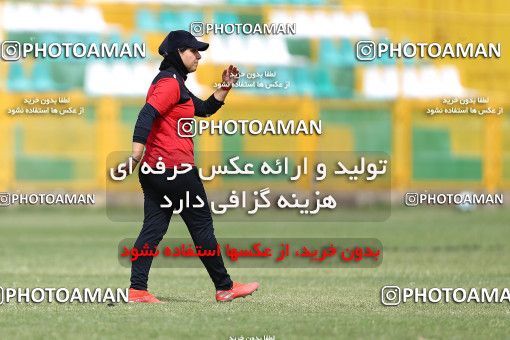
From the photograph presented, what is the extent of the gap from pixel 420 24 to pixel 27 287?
22329 millimetres

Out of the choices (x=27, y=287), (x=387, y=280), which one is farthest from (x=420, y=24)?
(x=27, y=287)

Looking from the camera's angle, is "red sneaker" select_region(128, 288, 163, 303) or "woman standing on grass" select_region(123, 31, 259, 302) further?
"red sneaker" select_region(128, 288, 163, 303)

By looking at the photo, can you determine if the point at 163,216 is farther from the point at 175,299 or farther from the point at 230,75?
the point at 230,75

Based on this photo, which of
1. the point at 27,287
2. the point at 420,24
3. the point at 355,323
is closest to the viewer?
the point at 355,323

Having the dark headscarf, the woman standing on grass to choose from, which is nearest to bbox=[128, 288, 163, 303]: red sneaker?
the woman standing on grass

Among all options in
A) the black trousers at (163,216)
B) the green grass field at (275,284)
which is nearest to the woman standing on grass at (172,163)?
the black trousers at (163,216)

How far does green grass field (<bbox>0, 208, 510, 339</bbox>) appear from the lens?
950 centimetres

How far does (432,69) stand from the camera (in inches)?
1296

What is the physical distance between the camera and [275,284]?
13672mm

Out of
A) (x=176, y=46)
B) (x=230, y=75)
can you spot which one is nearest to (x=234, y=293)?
(x=230, y=75)

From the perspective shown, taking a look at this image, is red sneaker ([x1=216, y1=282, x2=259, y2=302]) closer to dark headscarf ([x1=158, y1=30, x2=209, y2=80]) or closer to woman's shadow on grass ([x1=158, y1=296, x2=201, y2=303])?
woman's shadow on grass ([x1=158, y1=296, x2=201, y2=303])

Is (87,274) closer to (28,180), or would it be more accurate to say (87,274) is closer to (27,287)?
(27,287)

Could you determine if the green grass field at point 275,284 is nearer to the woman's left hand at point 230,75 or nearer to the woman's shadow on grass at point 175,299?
the woman's shadow on grass at point 175,299

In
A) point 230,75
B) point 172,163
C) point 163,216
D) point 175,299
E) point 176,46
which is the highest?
point 176,46
